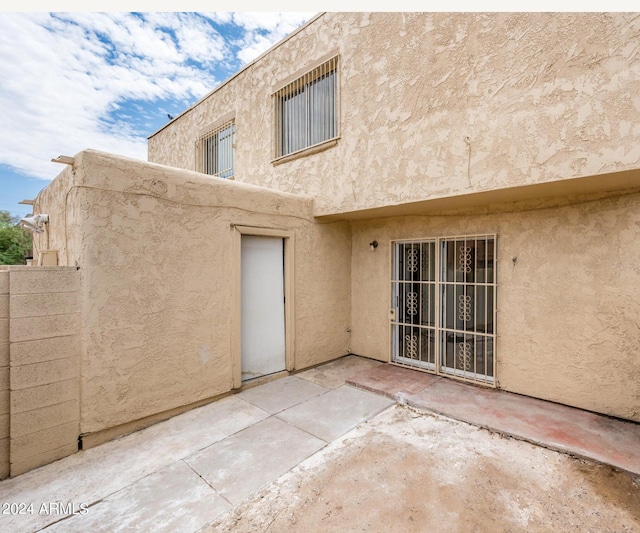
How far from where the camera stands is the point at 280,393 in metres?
5.38

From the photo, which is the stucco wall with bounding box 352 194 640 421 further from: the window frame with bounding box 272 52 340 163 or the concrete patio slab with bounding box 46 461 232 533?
the concrete patio slab with bounding box 46 461 232 533

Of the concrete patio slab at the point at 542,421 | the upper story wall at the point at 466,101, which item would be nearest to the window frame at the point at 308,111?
the upper story wall at the point at 466,101

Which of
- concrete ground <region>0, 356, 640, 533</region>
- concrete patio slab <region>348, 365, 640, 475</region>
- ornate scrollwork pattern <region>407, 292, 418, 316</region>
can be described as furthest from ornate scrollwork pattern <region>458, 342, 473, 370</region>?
concrete ground <region>0, 356, 640, 533</region>

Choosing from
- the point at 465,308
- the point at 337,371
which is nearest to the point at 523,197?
the point at 465,308

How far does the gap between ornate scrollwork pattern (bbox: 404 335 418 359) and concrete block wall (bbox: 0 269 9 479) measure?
636 cm

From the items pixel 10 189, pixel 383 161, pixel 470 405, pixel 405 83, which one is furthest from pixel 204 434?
pixel 10 189

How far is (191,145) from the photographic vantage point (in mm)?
10562

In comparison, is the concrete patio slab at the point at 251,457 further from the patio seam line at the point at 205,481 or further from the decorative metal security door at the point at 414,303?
the decorative metal security door at the point at 414,303

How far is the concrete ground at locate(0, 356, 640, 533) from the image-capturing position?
2621mm

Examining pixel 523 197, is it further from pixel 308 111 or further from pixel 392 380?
pixel 308 111

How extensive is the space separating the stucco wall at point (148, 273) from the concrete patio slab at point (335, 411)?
1.48 metres

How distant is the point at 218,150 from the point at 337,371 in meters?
7.93

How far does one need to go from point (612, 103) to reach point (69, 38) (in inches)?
405

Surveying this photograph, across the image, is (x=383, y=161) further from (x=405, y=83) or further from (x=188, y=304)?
(x=188, y=304)
